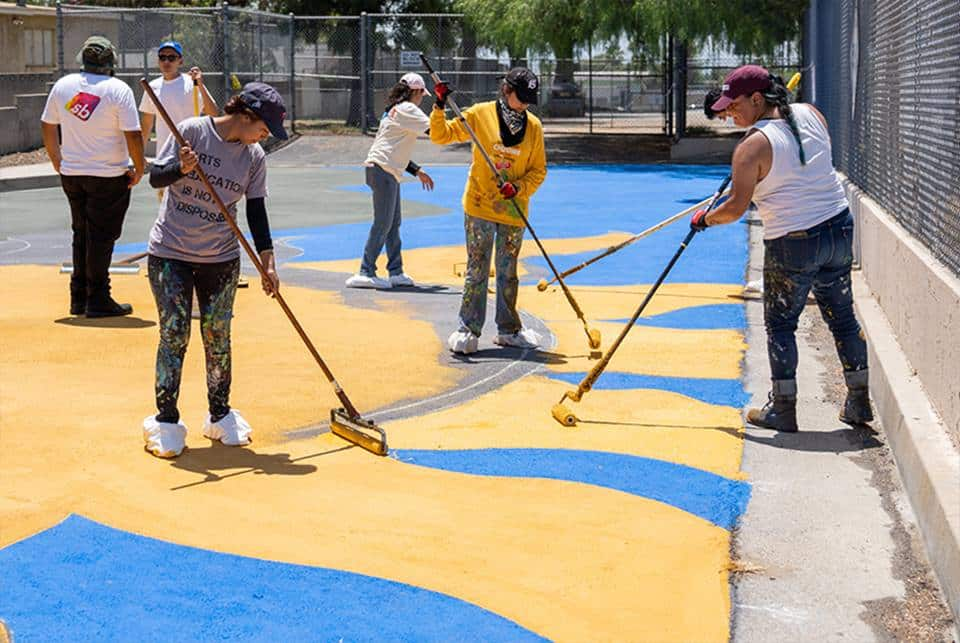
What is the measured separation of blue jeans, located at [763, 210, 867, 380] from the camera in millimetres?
7344

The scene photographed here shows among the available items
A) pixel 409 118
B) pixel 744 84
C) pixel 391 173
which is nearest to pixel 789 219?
pixel 744 84

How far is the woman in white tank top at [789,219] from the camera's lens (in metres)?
7.24

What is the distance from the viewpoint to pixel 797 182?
7.30 metres

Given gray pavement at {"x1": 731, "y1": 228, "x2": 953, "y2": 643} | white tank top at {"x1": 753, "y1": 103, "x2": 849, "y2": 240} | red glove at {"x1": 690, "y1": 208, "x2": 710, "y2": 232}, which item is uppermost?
white tank top at {"x1": 753, "y1": 103, "x2": 849, "y2": 240}

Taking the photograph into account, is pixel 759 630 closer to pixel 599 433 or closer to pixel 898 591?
pixel 898 591

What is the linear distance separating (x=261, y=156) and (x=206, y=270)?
0.63 metres

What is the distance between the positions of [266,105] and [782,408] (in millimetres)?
3133

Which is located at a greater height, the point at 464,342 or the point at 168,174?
the point at 168,174

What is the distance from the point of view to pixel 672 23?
28.3m

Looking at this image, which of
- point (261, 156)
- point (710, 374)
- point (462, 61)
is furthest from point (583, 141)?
point (261, 156)

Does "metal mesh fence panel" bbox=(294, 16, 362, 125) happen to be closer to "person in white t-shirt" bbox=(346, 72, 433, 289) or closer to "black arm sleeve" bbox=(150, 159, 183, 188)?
"person in white t-shirt" bbox=(346, 72, 433, 289)

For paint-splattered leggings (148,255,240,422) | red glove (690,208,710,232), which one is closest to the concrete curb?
red glove (690,208,710,232)

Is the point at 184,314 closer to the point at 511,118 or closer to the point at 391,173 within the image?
the point at 511,118

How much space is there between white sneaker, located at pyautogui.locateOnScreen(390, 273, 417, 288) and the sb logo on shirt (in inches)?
129
